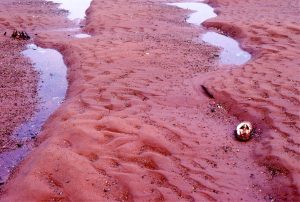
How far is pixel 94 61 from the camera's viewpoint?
918cm

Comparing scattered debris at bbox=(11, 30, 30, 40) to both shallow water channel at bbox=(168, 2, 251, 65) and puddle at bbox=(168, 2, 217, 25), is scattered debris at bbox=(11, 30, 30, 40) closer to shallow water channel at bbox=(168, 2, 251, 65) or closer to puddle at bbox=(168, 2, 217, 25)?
shallow water channel at bbox=(168, 2, 251, 65)

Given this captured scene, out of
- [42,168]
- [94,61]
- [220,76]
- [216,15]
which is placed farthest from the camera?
[216,15]

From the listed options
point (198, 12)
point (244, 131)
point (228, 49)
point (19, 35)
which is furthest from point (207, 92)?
point (198, 12)

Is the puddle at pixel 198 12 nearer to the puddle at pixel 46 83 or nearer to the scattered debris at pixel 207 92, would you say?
the puddle at pixel 46 83

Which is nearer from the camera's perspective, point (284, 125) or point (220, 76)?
point (284, 125)

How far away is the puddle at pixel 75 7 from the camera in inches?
575

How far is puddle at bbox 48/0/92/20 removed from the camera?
1461 centimetres

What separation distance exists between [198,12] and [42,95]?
369 inches

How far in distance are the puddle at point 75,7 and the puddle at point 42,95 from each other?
389cm

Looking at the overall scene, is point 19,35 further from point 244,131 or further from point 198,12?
point 244,131

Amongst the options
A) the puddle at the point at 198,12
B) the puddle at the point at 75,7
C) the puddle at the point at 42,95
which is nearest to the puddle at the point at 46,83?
the puddle at the point at 42,95

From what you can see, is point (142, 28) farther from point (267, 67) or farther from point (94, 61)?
point (267, 67)

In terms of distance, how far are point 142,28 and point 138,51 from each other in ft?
9.33

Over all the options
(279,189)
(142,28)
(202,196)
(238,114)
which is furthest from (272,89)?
(142,28)
